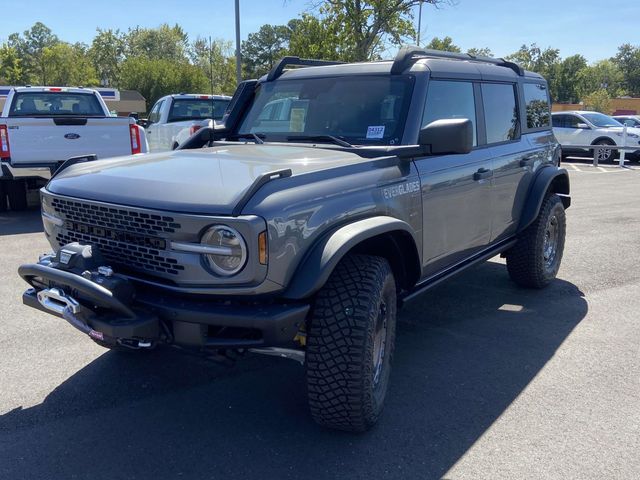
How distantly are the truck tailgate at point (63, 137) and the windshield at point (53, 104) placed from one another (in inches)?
60.4

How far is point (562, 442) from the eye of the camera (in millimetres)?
3205

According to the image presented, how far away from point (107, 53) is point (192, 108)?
201ft

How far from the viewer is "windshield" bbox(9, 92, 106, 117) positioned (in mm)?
10407

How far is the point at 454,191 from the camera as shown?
165 inches

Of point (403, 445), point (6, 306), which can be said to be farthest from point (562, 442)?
point (6, 306)

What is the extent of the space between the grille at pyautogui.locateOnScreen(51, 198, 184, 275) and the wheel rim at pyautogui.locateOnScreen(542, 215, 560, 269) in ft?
13.7

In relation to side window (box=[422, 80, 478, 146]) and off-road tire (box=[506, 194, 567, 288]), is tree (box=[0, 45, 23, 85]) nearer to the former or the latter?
off-road tire (box=[506, 194, 567, 288])

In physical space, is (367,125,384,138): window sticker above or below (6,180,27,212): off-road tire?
above

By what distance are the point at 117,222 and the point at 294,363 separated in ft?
5.52

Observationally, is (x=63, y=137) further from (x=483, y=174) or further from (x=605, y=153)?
(x=605, y=153)

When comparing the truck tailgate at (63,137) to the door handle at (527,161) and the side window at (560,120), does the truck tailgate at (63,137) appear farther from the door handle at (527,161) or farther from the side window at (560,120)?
the side window at (560,120)

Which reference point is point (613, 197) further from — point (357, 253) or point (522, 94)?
point (357, 253)

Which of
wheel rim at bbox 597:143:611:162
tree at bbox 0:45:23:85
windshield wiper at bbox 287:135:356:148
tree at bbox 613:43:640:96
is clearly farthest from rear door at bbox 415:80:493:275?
tree at bbox 613:43:640:96

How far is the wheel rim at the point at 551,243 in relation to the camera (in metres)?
5.99
